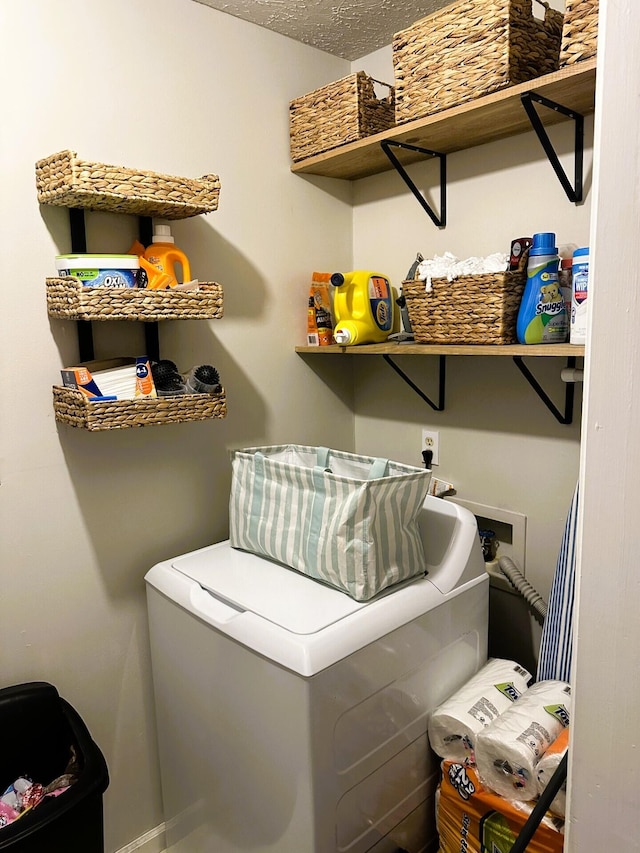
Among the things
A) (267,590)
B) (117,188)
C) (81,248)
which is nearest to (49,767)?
(267,590)

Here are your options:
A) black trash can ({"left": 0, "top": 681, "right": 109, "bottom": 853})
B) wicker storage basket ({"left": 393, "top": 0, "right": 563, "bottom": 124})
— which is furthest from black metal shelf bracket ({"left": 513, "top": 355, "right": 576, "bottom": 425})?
black trash can ({"left": 0, "top": 681, "right": 109, "bottom": 853})

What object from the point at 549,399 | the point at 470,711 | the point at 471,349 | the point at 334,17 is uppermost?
the point at 334,17

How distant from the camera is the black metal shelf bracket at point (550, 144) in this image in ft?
4.06

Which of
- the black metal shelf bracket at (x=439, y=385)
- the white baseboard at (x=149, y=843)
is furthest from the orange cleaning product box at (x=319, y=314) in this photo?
the white baseboard at (x=149, y=843)

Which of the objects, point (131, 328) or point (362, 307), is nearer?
point (131, 328)

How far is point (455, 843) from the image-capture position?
1302 millimetres

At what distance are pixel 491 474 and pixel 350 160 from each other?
0.95 metres

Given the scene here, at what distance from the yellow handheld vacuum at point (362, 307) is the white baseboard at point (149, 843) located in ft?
4.62

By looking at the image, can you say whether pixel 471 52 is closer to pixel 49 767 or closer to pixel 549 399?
pixel 549 399

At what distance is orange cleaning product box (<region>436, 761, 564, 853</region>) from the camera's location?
1.13 meters

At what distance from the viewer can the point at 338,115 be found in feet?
5.27

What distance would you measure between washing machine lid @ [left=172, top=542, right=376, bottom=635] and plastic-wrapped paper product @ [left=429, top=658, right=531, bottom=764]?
1.09ft

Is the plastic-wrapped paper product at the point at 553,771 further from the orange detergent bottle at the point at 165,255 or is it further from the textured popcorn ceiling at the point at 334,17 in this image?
the textured popcorn ceiling at the point at 334,17

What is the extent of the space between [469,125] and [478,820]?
1.51 metres
